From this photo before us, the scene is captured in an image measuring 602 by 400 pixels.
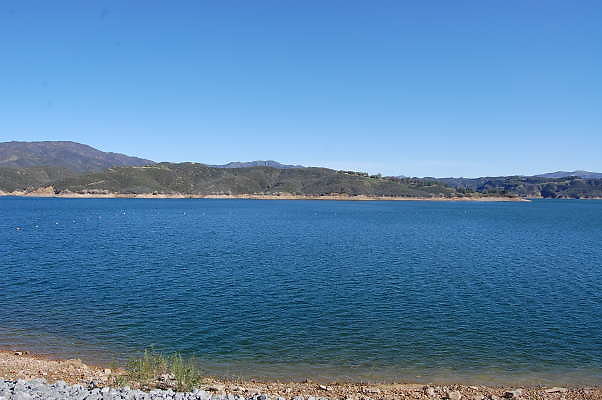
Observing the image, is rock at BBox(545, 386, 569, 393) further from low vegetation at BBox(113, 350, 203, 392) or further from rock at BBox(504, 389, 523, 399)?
low vegetation at BBox(113, 350, 203, 392)

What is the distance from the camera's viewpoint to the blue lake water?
24422 mm

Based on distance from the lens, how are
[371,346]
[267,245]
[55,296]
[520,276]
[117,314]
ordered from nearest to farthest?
[371,346] → [117,314] → [55,296] → [520,276] → [267,245]

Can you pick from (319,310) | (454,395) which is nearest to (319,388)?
(454,395)

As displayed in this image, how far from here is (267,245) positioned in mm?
72688

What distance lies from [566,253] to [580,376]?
52067 millimetres

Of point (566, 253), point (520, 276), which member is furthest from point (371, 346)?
point (566, 253)

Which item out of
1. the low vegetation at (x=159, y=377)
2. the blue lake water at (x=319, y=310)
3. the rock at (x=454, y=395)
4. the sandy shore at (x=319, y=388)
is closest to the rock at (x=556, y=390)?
the sandy shore at (x=319, y=388)

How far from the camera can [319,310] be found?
110ft

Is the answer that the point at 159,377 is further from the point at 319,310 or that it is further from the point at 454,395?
the point at 319,310

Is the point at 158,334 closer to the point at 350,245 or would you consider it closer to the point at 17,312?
the point at 17,312

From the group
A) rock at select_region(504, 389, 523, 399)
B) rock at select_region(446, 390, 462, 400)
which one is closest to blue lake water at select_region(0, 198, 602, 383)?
rock at select_region(504, 389, 523, 399)

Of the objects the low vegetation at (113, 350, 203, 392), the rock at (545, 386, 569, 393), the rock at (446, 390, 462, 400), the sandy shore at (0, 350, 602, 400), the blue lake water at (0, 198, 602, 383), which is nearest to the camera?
the low vegetation at (113, 350, 203, 392)

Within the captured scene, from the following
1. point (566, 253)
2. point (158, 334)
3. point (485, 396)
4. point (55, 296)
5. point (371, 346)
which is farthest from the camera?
point (566, 253)

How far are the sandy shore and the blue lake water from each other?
1539mm
